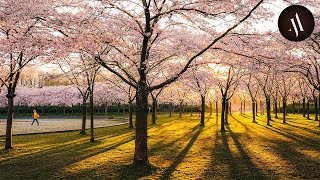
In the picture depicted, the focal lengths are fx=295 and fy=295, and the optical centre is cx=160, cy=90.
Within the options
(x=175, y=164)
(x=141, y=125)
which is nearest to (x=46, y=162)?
(x=141, y=125)

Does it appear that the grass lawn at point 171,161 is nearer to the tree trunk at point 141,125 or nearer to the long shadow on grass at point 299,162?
the long shadow on grass at point 299,162

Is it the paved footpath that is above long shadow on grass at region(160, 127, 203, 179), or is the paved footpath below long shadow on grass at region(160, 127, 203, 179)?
below

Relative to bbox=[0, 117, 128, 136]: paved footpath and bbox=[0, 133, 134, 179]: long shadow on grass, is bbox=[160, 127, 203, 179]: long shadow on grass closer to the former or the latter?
bbox=[0, 133, 134, 179]: long shadow on grass

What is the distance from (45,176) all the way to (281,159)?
1020 centimetres

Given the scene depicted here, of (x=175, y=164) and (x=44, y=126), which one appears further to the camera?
(x=44, y=126)

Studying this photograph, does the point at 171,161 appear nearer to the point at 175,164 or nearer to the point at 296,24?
the point at 175,164

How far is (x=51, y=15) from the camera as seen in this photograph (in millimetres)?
11469

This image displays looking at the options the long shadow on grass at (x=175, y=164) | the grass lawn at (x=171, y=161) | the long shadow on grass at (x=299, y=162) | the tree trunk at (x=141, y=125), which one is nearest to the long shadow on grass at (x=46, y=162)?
the grass lawn at (x=171, y=161)

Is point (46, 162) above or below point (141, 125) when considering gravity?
below

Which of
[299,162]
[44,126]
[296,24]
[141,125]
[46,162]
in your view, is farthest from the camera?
[44,126]

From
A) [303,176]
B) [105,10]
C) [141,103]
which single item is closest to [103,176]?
[141,103]

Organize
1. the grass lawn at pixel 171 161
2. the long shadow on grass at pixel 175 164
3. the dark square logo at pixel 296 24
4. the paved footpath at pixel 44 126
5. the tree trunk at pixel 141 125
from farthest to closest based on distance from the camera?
the paved footpath at pixel 44 126 → the tree trunk at pixel 141 125 → the grass lawn at pixel 171 161 → the long shadow on grass at pixel 175 164 → the dark square logo at pixel 296 24

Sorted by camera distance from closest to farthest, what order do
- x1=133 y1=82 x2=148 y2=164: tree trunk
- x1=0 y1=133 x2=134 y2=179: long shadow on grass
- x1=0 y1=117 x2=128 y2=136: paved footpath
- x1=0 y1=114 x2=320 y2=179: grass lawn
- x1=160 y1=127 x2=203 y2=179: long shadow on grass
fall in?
x1=160 y1=127 x2=203 y2=179: long shadow on grass → x1=0 y1=114 x2=320 y2=179: grass lawn → x1=0 y1=133 x2=134 y2=179: long shadow on grass → x1=133 y1=82 x2=148 y2=164: tree trunk → x1=0 y1=117 x2=128 y2=136: paved footpath

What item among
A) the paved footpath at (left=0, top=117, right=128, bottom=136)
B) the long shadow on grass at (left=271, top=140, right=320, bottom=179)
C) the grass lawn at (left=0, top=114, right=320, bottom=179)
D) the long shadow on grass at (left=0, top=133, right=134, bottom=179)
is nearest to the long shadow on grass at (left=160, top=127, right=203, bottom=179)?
the grass lawn at (left=0, top=114, right=320, bottom=179)
